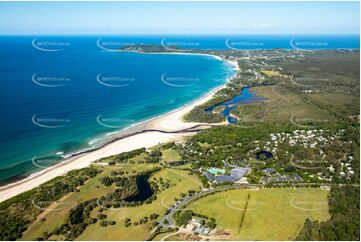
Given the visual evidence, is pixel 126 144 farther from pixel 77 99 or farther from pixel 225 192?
pixel 77 99

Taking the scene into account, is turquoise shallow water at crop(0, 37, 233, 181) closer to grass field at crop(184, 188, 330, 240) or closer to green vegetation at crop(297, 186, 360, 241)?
grass field at crop(184, 188, 330, 240)

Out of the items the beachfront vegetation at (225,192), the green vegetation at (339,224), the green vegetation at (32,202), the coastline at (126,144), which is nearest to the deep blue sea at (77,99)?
the coastline at (126,144)

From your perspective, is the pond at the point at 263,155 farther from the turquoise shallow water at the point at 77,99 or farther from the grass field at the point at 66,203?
the turquoise shallow water at the point at 77,99

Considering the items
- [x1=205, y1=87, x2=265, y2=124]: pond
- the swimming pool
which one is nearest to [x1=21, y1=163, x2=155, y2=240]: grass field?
the swimming pool

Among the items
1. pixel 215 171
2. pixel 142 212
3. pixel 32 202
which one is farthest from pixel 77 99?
pixel 142 212

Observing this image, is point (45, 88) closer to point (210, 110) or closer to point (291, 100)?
point (210, 110)

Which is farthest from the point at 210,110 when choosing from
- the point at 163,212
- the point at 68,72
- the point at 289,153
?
the point at 68,72

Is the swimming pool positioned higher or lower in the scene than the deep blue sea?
lower
